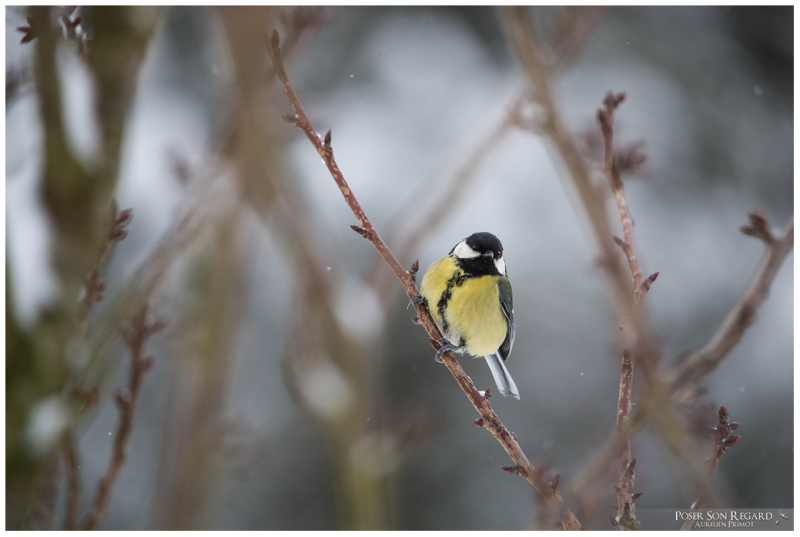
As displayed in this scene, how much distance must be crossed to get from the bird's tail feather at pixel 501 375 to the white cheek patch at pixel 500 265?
0.29 m

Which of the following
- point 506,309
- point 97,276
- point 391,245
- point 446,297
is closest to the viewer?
point 97,276

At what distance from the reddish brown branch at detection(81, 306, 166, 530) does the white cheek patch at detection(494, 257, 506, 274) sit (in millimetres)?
1141

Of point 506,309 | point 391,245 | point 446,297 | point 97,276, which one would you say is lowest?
point 506,309

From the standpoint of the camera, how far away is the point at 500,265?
2012mm

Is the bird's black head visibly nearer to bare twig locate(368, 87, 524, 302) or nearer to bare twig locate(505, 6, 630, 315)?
bare twig locate(368, 87, 524, 302)

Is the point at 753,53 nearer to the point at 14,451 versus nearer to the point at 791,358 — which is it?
the point at 791,358

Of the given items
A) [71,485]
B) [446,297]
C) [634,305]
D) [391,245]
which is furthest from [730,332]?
[446,297]

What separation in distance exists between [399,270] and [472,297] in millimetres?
687

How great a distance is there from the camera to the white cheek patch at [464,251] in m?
1.92

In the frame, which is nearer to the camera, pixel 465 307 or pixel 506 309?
pixel 465 307

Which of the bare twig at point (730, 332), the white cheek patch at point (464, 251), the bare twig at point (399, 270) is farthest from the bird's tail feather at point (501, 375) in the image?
the bare twig at point (730, 332)

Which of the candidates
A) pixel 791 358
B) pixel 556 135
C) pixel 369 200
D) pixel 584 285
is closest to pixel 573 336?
pixel 584 285

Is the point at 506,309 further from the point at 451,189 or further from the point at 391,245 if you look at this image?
the point at 451,189

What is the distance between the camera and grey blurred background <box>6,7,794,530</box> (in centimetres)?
121
